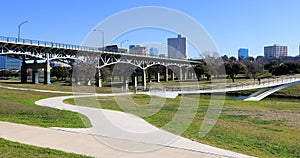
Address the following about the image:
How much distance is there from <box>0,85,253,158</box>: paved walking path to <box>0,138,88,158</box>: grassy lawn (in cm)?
45

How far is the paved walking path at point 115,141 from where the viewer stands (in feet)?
27.7

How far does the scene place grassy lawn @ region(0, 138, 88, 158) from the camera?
314 inches

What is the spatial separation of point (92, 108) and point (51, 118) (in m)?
3.79

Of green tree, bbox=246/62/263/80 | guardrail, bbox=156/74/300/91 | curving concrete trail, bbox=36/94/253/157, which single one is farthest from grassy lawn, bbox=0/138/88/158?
green tree, bbox=246/62/263/80

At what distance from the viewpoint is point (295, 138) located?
39.5ft

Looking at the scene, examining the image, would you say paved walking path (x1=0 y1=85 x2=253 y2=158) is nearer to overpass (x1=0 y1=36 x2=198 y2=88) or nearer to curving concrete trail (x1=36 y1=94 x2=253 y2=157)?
curving concrete trail (x1=36 y1=94 x2=253 y2=157)

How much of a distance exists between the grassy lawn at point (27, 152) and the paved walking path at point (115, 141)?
0.45 metres

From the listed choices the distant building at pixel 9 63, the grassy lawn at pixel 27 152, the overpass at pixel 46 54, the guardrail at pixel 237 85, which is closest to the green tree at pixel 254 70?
the guardrail at pixel 237 85

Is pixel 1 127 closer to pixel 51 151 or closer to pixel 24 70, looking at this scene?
pixel 51 151

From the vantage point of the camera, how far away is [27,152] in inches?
327

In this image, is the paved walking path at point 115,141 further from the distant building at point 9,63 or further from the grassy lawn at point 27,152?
the distant building at point 9,63

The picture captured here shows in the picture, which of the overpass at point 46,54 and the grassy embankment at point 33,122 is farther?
the overpass at point 46,54

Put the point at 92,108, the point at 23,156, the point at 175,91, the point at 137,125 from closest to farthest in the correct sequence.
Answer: the point at 23,156 < the point at 137,125 < the point at 92,108 < the point at 175,91

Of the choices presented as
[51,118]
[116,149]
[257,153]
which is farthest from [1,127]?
[257,153]
